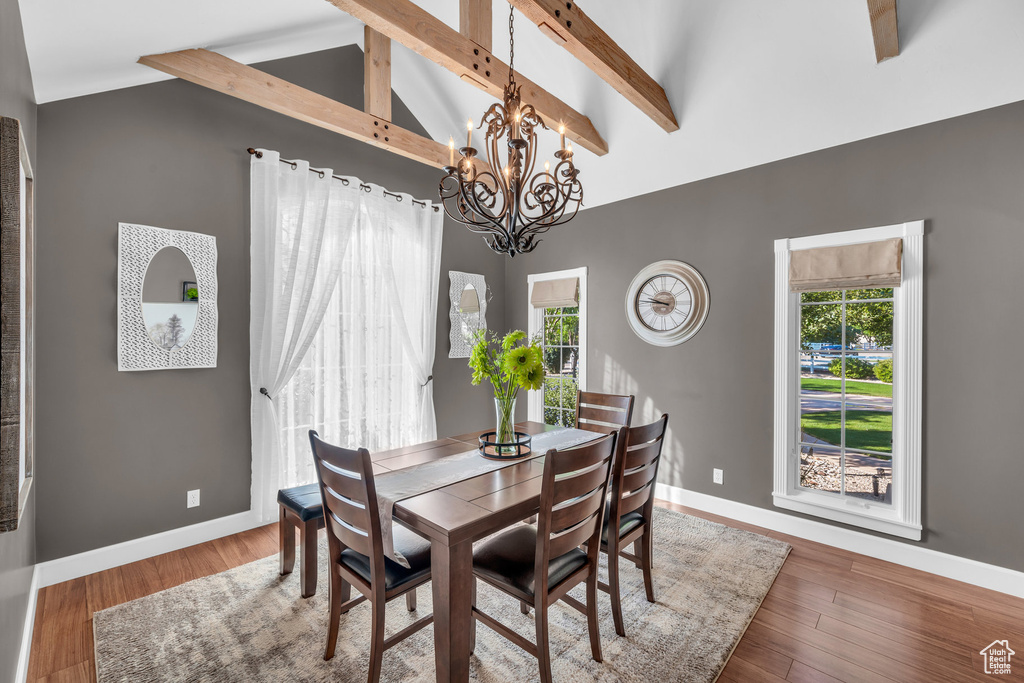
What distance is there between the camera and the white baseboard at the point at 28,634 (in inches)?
67.6

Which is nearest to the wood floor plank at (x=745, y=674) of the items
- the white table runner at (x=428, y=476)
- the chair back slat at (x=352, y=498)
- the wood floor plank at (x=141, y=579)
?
the white table runner at (x=428, y=476)

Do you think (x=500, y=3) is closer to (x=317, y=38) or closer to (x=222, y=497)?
(x=317, y=38)

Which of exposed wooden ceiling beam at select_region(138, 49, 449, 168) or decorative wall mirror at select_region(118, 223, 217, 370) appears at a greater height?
exposed wooden ceiling beam at select_region(138, 49, 449, 168)

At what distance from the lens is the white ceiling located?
2158 mm

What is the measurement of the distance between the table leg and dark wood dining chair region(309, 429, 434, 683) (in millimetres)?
209

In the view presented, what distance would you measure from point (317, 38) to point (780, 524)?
15.8ft

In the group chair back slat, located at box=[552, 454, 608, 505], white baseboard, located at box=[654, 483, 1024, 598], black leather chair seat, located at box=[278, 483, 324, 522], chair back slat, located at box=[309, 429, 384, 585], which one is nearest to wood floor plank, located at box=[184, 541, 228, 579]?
Answer: black leather chair seat, located at box=[278, 483, 324, 522]

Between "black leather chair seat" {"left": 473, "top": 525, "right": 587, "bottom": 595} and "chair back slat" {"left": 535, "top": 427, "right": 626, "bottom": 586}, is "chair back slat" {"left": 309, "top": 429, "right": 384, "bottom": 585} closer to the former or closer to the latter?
"black leather chair seat" {"left": 473, "top": 525, "right": 587, "bottom": 595}

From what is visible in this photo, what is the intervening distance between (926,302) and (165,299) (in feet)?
15.0

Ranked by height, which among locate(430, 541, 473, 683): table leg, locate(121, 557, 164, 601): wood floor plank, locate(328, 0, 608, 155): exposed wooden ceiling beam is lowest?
locate(121, 557, 164, 601): wood floor plank

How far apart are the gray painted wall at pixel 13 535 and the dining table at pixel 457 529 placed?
1274mm

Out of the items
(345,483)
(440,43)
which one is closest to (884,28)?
(440,43)

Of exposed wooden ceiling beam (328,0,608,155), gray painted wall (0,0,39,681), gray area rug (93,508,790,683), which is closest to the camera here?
gray painted wall (0,0,39,681)

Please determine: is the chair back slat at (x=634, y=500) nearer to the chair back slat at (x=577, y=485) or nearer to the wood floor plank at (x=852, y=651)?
the chair back slat at (x=577, y=485)
